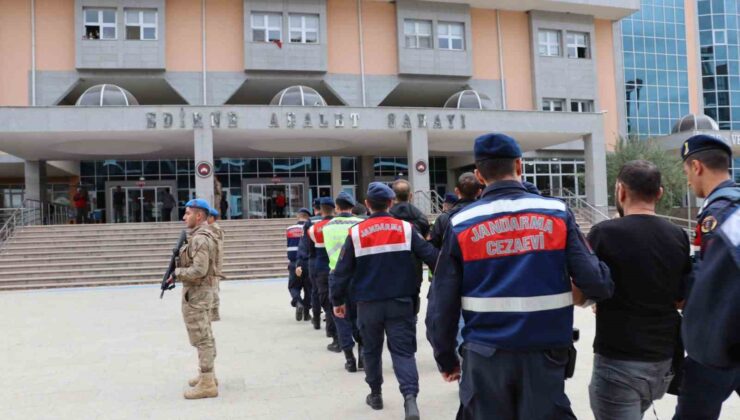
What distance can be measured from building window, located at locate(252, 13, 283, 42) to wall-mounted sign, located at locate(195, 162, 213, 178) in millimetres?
9317

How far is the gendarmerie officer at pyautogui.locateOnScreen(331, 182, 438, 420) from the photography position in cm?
487

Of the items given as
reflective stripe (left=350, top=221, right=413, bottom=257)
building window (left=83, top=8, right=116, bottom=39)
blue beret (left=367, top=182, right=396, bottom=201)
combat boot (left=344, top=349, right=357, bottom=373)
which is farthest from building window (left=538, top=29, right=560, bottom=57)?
reflective stripe (left=350, top=221, right=413, bottom=257)

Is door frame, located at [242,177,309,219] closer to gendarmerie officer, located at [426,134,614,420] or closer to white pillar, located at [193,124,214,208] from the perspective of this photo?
white pillar, located at [193,124,214,208]

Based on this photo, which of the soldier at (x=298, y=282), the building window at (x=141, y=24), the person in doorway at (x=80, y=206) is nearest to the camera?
the soldier at (x=298, y=282)

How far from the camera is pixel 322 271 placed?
7.63 meters

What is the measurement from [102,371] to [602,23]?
114ft

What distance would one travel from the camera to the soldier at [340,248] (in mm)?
6355

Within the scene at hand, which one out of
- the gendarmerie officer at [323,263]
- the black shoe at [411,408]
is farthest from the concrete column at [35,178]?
the black shoe at [411,408]

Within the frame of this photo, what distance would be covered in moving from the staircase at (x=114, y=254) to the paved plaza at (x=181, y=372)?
20.6ft

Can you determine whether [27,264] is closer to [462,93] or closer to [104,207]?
[104,207]

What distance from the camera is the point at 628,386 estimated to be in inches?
115

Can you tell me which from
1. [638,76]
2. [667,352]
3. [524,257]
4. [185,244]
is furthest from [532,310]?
[638,76]

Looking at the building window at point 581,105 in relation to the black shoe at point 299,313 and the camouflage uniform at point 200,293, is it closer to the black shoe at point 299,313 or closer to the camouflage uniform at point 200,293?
the black shoe at point 299,313

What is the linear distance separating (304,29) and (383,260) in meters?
25.9
